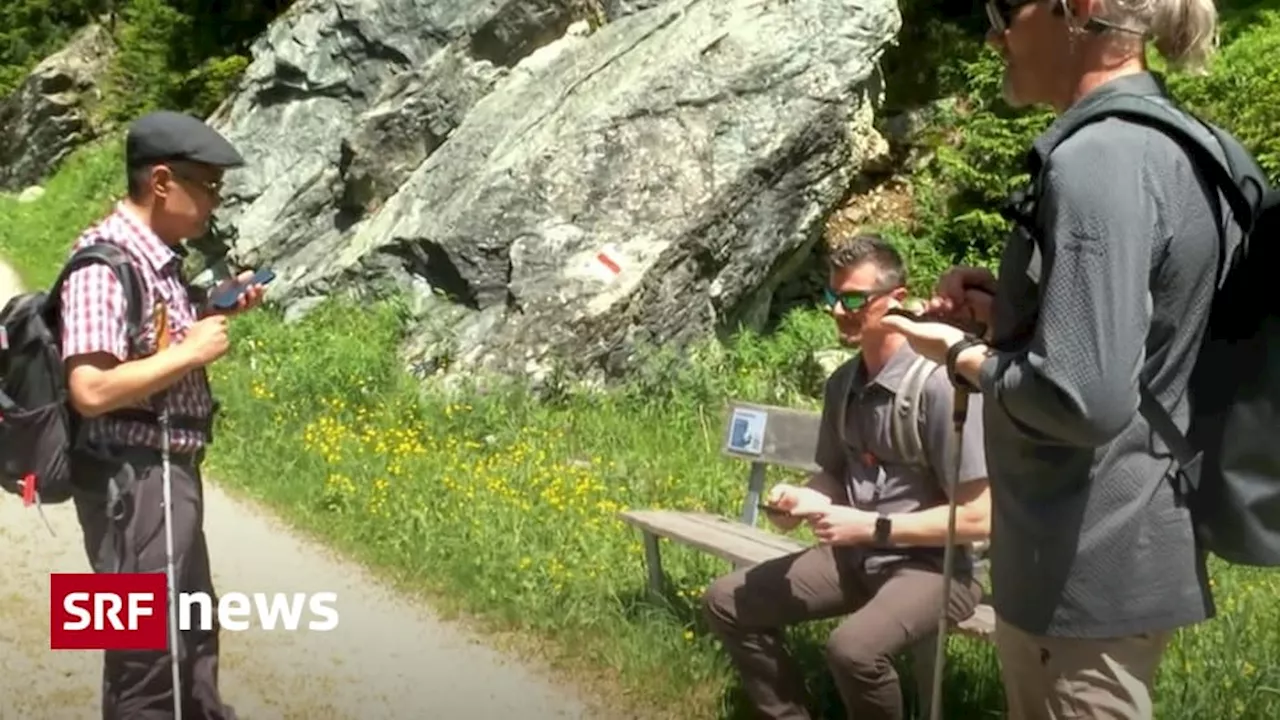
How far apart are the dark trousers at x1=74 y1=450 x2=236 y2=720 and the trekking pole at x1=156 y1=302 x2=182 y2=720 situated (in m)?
0.02

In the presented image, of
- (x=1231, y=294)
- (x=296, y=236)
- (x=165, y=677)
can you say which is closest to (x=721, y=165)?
(x=296, y=236)

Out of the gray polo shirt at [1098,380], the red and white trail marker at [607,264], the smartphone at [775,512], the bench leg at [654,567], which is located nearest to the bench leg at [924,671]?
the smartphone at [775,512]

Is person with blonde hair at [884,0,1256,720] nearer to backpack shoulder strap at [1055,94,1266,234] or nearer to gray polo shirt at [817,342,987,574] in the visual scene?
backpack shoulder strap at [1055,94,1266,234]

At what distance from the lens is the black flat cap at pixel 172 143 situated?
160 inches

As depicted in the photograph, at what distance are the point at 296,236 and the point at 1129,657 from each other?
13.9m

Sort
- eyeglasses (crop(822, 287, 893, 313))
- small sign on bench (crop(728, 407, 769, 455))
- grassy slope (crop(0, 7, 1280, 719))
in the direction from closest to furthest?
eyeglasses (crop(822, 287, 893, 313))
grassy slope (crop(0, 7, 1280, 719))
small sign on bench (crop(728, 407, 769, 455))

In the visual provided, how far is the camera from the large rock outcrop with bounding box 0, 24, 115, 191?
3047cm

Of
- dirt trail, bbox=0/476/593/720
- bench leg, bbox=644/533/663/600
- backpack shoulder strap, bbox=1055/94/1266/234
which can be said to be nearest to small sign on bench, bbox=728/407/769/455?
bench leg, bbox=644/533/663/600

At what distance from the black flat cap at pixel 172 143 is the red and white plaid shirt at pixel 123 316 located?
16 centimetres

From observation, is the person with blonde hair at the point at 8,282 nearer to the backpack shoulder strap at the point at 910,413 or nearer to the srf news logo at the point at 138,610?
the srf news logo at the point at 138,610

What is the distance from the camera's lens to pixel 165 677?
425 cm

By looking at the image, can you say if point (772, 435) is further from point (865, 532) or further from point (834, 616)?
point (865, 532)

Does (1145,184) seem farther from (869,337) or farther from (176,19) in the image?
(176,19)

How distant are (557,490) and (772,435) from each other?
87.7 inches
